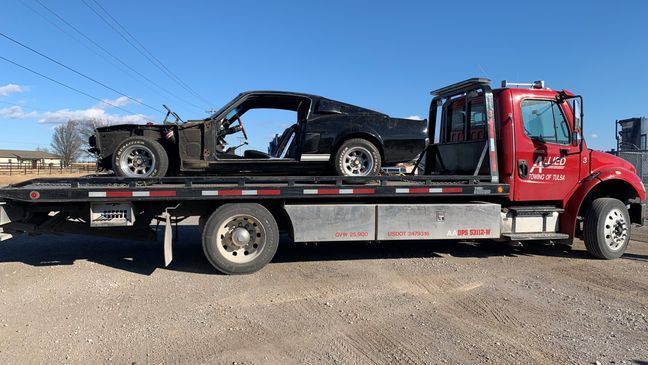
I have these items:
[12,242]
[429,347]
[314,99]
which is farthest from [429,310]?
[12,242]

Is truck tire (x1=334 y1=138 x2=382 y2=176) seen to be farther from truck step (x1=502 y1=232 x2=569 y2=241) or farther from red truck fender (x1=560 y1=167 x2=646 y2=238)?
red truck fender (x1=560 y1=167 x2=646 y2=238)

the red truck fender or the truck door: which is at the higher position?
the truck door

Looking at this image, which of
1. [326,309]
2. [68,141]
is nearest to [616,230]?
[326,309]

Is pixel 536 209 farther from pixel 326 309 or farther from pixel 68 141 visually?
pixel 68 141

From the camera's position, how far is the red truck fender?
23.7 ft

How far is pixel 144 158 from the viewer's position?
6449 millimetres

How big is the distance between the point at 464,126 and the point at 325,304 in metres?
4.38

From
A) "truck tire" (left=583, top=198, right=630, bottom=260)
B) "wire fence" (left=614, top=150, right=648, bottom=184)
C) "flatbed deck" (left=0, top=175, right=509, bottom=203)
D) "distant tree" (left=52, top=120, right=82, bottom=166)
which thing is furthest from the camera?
"distant tree" (left=52, top=120, right=82, bottom=166)

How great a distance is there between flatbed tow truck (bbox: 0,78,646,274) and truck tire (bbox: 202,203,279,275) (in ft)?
0.04

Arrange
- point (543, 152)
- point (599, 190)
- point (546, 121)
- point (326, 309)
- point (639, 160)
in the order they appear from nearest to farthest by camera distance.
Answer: point (326, 309) → point (543, 152) → point (546, 121) → point (599, 190) → point (639, 160)

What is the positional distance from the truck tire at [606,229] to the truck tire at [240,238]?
484cm

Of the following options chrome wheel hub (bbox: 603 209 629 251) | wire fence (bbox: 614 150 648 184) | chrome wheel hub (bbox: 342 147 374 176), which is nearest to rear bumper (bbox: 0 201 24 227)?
chrome wheel hub (bbox: 342 147 374 176)

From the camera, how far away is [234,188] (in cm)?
607

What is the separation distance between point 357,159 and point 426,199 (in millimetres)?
1189
